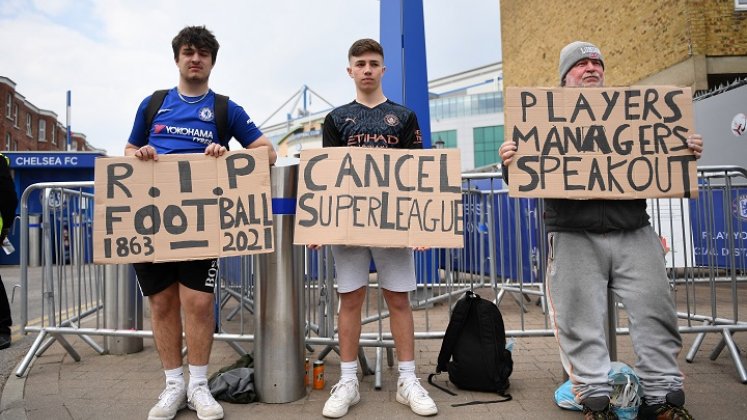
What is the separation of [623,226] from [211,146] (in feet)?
7.98

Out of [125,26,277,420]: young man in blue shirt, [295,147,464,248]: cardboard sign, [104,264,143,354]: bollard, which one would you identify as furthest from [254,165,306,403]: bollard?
[104,264,143,354]: bollard

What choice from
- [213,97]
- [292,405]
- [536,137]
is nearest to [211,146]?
[213,97]

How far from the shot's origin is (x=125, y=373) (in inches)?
148

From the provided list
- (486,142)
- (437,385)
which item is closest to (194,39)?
(437,385)

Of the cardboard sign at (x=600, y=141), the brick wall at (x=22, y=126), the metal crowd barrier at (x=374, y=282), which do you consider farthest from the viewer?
the brick wall at (x=22, y=126)

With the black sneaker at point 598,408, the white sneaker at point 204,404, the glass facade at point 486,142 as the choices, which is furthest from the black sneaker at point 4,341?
the glass facade at point 486,142

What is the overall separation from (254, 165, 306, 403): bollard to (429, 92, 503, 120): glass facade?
180 feet

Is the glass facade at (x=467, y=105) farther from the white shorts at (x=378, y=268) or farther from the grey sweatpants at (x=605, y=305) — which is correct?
the grey sweatpants at (x=605, y=305)

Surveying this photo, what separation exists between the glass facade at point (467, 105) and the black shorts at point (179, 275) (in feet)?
181

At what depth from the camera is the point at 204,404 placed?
2785mm

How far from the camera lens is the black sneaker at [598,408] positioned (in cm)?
251

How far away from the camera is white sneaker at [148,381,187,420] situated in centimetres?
275

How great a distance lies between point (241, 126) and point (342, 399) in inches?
72.5

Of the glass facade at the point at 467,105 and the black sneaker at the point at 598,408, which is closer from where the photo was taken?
the black sneaker at the point at 598,408
